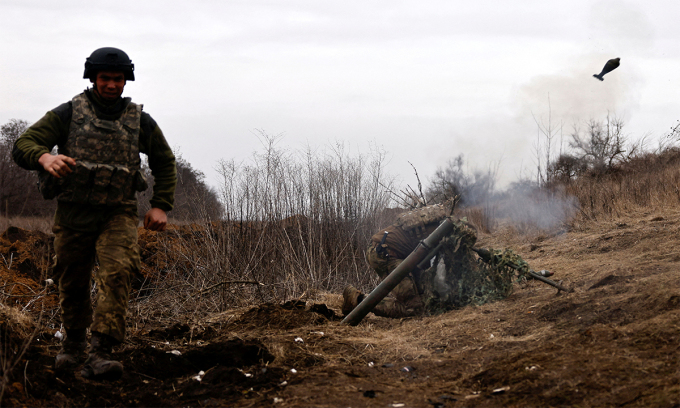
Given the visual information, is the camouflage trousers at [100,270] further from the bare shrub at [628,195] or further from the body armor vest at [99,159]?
the bare shrub at [628,195]

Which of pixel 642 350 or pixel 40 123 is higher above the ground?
pixel 40 123

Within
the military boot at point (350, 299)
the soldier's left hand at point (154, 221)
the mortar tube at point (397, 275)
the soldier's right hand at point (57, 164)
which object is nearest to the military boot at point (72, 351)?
the soldier's left hand at point (154, 221)

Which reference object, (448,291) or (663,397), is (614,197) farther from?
(663,397)

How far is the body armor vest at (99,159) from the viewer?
3002mm

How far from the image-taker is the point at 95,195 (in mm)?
3020

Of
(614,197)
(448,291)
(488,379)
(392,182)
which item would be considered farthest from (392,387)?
(614,197)

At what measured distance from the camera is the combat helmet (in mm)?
3068

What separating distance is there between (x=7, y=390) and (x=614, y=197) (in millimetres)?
9670

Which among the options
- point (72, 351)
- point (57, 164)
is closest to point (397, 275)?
point (72, 351)

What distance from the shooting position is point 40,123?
302 cm

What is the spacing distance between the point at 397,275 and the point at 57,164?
10.2 ft

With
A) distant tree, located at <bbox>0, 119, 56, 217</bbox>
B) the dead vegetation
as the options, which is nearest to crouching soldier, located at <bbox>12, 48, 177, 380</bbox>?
the dead vegetation

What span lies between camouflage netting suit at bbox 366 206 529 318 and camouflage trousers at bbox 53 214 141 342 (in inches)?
119

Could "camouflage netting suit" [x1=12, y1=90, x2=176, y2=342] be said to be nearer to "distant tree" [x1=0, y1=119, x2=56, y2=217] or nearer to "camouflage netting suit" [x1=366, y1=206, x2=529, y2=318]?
"camouflage netting suit" [x1=366, y1=206, x2=529, y2=318]
